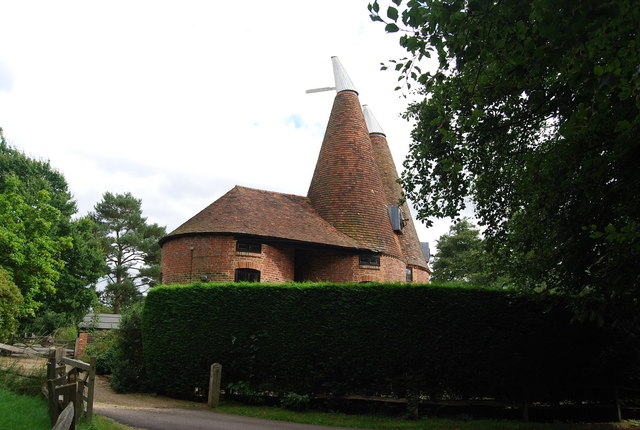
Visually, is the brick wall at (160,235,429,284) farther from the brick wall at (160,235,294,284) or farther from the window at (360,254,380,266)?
the window at (360,254,380,266)

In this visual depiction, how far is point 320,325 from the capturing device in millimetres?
12961

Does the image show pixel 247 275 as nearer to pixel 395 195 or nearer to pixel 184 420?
pixel 184 420

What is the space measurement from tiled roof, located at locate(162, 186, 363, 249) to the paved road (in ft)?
29.2

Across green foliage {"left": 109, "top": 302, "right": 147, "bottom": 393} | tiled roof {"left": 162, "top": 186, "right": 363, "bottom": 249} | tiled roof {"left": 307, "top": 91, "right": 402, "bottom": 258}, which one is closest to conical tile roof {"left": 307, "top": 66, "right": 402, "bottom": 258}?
tiled roof {"left": 307, "top": 91, "right": 402, "bottom": 258}

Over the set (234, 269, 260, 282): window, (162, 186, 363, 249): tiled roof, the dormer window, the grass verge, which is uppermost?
the dormer window

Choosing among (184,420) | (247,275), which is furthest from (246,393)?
(247,275)

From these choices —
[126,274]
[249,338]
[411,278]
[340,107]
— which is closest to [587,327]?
[249,338]

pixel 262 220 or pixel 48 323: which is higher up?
pixel 262 220

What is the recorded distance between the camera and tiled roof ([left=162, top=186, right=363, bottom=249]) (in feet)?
67.1

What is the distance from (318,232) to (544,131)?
12.3m

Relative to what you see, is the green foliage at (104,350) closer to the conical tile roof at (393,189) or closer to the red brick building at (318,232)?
the red brick building at (318,232)

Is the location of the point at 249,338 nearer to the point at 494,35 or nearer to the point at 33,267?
the point at 494,35

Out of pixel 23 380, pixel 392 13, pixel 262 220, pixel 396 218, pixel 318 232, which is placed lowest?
pixel 23 380

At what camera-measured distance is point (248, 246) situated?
2027 centimetres
